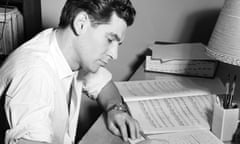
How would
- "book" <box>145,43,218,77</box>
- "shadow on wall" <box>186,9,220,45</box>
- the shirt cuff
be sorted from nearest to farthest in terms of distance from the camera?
the shirt cuff
"book" <box>145,43,218,77</box>
"shadow on wall" <box>186,9,220,45</box>

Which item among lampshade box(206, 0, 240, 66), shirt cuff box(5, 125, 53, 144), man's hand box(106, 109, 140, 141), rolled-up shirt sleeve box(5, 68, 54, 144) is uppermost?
lampshade box(206, 0, 240, 66)

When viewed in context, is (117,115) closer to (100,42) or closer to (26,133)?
(100,42)

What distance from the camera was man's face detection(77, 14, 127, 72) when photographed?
117 centimetres

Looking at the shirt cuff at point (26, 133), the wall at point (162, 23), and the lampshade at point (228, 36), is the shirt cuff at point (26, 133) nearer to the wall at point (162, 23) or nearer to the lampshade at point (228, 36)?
the lampshade at point (228, 36)

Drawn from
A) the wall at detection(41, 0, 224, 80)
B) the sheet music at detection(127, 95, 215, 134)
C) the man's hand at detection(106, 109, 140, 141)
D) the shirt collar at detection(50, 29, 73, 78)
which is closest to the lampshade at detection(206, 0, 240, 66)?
the sheet music at detection(127, 95, 215, 134)

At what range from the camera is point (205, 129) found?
1.24 m

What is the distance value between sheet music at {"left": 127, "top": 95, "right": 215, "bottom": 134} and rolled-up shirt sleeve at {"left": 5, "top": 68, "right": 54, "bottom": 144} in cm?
34

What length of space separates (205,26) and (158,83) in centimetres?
45

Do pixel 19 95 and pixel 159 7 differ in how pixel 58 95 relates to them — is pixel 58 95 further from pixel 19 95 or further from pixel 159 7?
pixel 159 7

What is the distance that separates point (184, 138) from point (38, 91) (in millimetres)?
463

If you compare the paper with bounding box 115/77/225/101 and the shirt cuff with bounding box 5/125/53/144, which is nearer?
the shirt cuff with bounding box 5/125/53/144

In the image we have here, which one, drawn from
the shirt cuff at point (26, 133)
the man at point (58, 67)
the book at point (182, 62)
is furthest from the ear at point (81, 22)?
the book at point (182, 62)

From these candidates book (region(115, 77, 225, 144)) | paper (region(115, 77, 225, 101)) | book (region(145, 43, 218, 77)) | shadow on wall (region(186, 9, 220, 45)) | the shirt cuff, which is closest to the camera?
the shirt cuff

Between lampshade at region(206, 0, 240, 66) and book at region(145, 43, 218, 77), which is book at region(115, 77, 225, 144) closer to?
book at region(145, 43, 218, 77)
